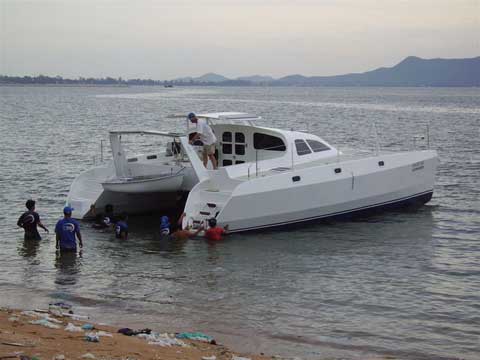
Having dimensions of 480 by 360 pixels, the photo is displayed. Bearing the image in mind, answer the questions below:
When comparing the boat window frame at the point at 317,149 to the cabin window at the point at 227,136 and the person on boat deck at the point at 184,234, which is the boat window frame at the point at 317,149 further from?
the person on boat deck at the point at 184,234

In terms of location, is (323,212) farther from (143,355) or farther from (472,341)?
(143,355)

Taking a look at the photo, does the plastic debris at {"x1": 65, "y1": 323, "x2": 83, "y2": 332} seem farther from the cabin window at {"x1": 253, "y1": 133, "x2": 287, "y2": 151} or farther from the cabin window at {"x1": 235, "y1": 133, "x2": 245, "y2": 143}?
the cabin window at {"x1": 235, "y1": 133, "x2": 245, "y2": 143}

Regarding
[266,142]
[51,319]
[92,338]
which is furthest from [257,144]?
[92,338]

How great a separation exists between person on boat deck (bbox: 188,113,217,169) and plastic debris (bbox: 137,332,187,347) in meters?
8.95

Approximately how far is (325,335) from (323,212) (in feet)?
24.5

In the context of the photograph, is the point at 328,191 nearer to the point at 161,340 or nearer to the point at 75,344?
the point at 161,340

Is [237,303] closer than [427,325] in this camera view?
No

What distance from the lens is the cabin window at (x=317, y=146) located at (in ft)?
65.0

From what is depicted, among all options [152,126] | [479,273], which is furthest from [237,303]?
[152,126]

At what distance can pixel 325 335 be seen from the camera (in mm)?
11008

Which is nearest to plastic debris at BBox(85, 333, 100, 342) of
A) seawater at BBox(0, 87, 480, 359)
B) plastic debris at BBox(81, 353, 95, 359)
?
plastic debris at BBox(81, 353, 95, 359)

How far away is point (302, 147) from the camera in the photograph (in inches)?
768

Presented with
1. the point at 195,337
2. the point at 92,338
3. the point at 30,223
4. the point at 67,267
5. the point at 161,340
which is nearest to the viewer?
the point at 92,338

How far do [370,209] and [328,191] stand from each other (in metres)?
1.93
